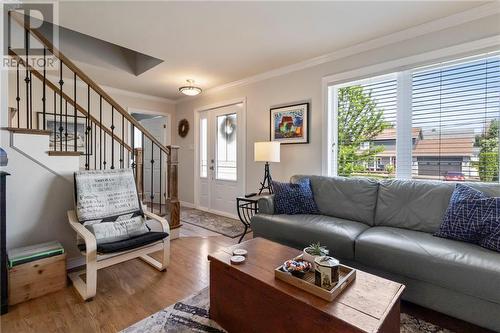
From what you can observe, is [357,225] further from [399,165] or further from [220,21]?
[220,21]

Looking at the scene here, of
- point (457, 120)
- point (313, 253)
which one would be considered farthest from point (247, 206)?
point (457, 120)

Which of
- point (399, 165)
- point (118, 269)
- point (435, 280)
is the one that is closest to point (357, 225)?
point (435, 280)

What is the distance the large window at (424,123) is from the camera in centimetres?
224

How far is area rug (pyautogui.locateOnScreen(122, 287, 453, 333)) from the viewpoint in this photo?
154 centimetres

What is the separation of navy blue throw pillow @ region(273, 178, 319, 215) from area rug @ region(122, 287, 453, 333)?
122cm

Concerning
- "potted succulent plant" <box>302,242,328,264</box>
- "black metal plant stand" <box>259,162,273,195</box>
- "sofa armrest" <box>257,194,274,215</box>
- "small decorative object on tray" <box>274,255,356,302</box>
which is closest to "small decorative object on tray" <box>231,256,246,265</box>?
"small decorative object on tray" <box>274,255,356,302</box>

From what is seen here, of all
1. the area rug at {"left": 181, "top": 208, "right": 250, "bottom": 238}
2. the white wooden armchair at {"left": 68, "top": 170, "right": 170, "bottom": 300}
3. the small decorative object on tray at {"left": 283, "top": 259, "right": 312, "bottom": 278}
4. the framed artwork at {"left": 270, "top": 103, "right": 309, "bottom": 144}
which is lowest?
the area rug at {"left": 181, "top": 208, "right": 250, "bottom": 238}

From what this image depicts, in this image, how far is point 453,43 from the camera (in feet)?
7.55

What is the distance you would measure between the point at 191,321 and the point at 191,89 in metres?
3.16

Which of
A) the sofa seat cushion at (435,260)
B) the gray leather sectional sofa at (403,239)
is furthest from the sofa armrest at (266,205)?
the sofa seat cushion at (435,260)

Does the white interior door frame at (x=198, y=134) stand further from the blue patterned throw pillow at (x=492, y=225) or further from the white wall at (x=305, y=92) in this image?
the blue patterned throw pillow at (x=492, y=225)

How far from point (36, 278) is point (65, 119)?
8.87 feet

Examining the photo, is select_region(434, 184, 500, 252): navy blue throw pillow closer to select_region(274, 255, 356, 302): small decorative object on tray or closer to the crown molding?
select_region(274, 255, 356, 302): small decorative object on tray

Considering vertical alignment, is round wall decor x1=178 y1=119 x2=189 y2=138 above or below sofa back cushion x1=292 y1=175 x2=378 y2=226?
above
